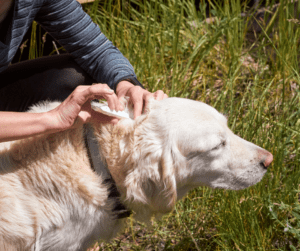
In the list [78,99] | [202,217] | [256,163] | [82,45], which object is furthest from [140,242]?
[82,45]

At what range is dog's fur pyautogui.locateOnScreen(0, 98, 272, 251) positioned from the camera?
1.46 metres

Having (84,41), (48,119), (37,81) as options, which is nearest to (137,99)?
(48,119)

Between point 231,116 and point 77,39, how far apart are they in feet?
4.12

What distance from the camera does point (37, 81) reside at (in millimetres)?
2205

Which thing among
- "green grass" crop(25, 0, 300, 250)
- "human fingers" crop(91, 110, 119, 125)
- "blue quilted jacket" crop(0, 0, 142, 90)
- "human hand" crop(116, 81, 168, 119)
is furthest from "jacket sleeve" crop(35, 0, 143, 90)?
"green grass" crop(25, 0, 300, 250)

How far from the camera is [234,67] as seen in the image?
303 centimetres

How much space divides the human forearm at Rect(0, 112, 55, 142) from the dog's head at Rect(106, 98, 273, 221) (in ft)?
1.14

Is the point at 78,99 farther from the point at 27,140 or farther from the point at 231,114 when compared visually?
the point at 231,114

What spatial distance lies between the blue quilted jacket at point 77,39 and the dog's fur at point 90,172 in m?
0.61

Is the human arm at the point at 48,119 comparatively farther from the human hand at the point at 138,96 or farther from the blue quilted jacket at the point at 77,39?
the blue quilted jacket at the point at 77,39

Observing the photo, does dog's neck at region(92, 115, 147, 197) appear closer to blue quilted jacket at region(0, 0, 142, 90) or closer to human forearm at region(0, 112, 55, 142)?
human forearm at region(0, 112, 55, 142)

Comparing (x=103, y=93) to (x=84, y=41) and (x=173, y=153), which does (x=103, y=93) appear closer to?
(x=173, y=153)

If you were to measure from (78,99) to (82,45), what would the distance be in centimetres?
87

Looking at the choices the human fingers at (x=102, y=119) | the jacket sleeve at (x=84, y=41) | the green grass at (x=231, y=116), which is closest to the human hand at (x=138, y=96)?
the human fingers at (x=102, y=119)
